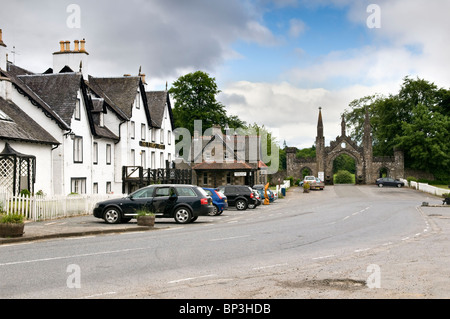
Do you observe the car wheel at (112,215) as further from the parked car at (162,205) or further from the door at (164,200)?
the door at (164,200)

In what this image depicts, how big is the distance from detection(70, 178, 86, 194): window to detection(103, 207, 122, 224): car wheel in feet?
40.0

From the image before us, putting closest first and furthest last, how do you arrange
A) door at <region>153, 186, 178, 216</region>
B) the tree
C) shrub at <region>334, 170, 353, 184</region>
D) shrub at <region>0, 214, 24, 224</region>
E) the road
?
the road
shrub at <region>0, 214, 24, 224</region>
door at <region>153, 186, 178, 216</region>
the tree
shrub at <region>334, 170, 353, 184</region>

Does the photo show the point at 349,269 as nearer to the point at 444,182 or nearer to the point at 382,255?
the point at 382,255

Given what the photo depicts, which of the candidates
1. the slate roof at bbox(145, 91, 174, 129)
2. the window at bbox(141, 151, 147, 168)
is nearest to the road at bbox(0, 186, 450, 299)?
the window at bbox(141, 151, 147, 168)

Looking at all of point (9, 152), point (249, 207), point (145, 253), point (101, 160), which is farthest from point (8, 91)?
point (145, 253)

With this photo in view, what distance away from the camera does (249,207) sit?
125 ft

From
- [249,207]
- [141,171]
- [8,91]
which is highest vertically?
[8,91]

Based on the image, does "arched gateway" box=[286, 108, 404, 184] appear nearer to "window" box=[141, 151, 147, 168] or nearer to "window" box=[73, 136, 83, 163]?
"window" box=[141, 151, 147, 168]

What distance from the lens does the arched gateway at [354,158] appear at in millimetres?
82688

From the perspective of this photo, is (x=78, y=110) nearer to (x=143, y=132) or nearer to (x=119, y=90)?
(x=119, y=90)

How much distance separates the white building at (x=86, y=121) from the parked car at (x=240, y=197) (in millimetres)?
9582

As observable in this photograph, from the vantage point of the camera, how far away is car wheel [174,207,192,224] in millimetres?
22797

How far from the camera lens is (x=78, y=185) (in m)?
34.8
